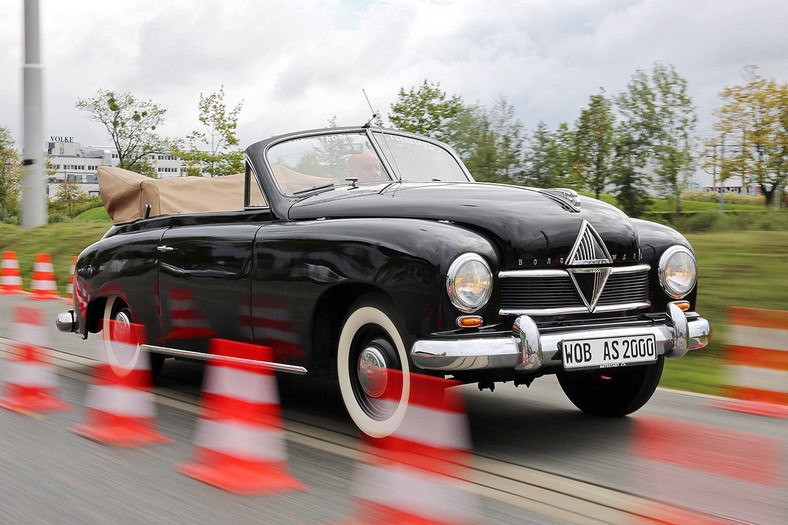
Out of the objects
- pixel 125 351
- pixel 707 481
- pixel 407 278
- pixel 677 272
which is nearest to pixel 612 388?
pixel 677 272

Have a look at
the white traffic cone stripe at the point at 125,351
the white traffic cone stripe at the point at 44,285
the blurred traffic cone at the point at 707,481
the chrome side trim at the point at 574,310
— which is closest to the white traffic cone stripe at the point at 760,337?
the blurred traffic cone at the point at 707,481

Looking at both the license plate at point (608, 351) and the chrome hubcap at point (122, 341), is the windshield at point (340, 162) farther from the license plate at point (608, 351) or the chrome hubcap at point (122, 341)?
the license plate at point (608, 351)

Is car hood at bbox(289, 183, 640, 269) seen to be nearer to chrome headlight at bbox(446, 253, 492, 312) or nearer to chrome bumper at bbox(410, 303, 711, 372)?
chrome headlight at bbox(446, 253, 492, 312)

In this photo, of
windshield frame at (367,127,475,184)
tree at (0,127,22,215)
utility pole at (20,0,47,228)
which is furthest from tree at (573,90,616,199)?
tree at (0,127,22,215)

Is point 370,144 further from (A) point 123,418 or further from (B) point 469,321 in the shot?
(A) point 123,418

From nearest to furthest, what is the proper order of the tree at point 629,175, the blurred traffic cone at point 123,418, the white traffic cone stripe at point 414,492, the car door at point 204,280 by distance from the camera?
the white traffic cone stripe at point 414,492, the blurred traffic cone at point 123,418, the car door at point 204,280, the tree at point 629,175

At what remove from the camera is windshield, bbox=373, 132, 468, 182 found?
18.6 feet

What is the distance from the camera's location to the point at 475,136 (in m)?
18.2

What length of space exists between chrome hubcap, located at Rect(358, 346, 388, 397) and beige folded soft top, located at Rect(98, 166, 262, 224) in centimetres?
199

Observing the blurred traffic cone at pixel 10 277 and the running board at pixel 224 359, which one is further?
the blurred traffic cone at pixel 10 277

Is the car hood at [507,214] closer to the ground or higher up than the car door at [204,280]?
higher up

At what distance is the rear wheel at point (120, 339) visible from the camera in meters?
6.32

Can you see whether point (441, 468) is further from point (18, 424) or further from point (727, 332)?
point (727, 332)

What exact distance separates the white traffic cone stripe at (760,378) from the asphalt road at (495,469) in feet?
0.89
